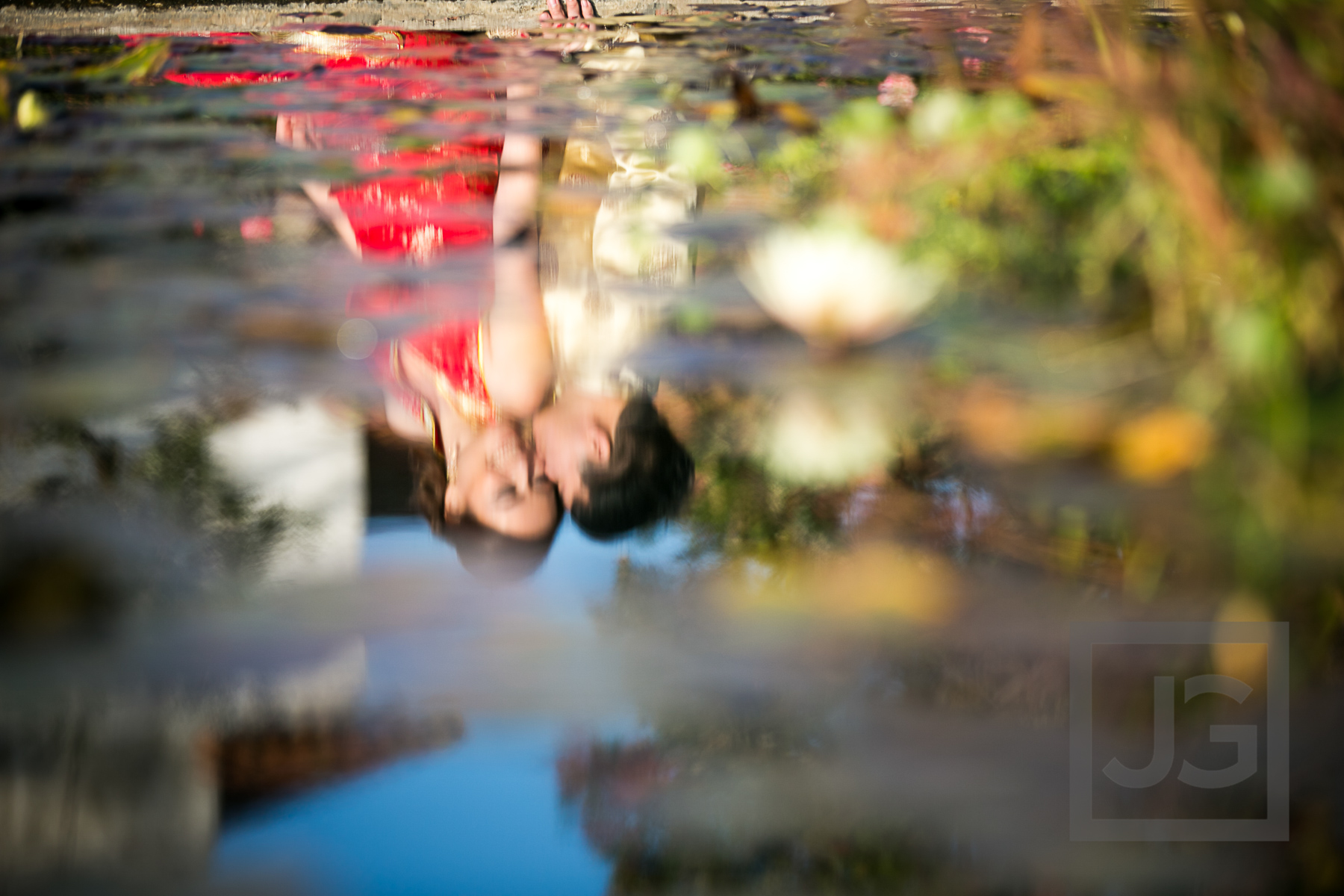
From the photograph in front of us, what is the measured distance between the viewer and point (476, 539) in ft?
4.46

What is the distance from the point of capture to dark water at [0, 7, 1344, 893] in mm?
918

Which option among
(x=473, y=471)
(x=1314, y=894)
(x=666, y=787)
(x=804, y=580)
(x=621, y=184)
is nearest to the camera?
(x=1314, y=894)

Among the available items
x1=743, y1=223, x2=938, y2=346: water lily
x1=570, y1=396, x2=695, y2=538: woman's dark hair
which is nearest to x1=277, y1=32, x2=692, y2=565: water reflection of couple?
x1=570, y1=396, x2=695, y2=538: woman's dark hair

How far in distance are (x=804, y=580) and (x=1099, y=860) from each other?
44 cm

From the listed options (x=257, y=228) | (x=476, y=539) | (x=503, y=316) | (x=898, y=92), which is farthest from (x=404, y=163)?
(x=476, y=539)

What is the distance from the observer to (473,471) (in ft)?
5.25

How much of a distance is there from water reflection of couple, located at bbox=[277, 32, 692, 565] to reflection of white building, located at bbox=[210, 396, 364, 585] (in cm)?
9

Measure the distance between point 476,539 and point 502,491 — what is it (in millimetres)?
110

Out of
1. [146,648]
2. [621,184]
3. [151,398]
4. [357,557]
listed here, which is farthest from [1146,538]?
[621,184]

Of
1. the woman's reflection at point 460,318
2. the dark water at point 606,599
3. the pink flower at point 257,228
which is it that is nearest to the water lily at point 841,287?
the dark water at point 606,599

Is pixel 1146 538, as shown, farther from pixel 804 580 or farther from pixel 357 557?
pixel 357 557

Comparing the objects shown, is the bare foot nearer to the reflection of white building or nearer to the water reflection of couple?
the water reflection of couple

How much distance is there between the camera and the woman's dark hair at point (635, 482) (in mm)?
1442

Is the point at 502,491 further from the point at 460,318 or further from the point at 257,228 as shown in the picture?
the point at 257,228
